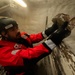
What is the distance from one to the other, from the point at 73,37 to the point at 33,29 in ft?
4.06

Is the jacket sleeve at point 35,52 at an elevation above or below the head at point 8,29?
below

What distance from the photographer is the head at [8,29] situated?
1.96m

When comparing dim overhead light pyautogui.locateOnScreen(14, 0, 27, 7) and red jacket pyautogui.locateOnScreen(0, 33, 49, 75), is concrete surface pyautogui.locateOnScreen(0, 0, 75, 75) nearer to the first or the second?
dim overhead light pyautogui.locateOnScreen(14, 0, 27, 7)

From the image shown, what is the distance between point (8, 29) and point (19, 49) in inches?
10.0

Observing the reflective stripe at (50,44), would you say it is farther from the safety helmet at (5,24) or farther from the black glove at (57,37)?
the safety helmet at (5,24)

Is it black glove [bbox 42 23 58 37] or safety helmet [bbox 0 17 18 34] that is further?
black glove [bbox 42 23 58 37]

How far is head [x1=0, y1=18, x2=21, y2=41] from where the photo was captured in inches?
77.2

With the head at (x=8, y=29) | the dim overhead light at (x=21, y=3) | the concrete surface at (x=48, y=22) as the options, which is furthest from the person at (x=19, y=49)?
the dim overhead light at (x=21, y=3)

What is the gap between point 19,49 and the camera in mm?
1904

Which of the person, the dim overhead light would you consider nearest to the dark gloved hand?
the person

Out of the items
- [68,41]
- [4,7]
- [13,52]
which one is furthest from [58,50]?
[4,7]

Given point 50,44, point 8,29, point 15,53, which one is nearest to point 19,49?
point 15,53

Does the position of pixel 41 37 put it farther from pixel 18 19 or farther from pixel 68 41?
pixel 18 19

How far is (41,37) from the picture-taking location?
231 centimetres
